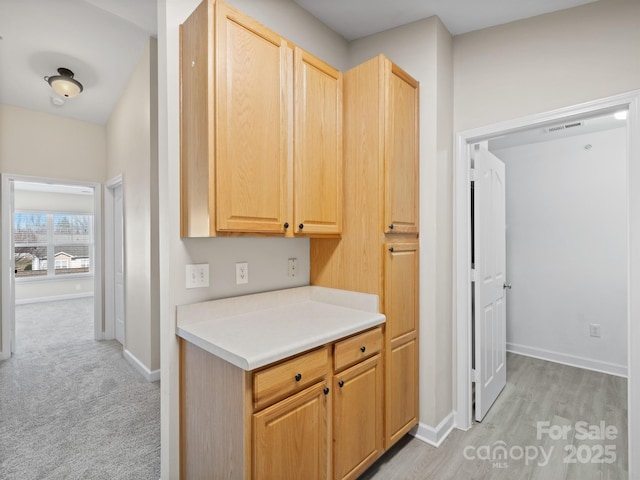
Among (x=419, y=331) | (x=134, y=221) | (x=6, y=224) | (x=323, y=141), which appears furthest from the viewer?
(x=6, y=224)

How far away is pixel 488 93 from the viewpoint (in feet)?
7.06

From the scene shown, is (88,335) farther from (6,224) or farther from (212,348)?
(212,348)

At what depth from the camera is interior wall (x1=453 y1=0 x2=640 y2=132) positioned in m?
1.72

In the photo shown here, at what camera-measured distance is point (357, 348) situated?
5.40 ft

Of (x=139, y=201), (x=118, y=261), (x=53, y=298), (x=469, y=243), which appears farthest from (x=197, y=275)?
(x=53, y=298)

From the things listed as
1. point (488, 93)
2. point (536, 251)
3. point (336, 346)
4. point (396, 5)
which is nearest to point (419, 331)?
point (336, 346)

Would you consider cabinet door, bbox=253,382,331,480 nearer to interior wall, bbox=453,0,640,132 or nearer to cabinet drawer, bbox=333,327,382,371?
cabinet drawer, bbox=333,327,382,371

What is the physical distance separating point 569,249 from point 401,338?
271 centimetres

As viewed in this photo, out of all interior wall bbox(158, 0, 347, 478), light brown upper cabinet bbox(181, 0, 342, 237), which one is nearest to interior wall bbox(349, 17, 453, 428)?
light brown upper cabinet bbox(181, 0, 342, 237)

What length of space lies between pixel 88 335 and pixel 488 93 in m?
5.38

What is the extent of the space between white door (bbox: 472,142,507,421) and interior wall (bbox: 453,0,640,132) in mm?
344

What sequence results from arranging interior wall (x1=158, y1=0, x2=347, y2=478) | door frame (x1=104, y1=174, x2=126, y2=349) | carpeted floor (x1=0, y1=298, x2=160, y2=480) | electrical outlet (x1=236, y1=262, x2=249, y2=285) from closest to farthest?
interior wall (x1=158, y1=0, x2=347, y2=478) → electrical outlet (x1=236, y1=262, x2=249, y2=285) → carpeted floor (x1=0, y1=298, x2=160, y2=480) → door frame (x1=104, y1=174, x2=126, y2=349)

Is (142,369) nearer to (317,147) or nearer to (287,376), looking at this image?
(287,376)

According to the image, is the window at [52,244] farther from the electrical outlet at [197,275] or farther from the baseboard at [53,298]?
the electrical outlet at [197,275]
